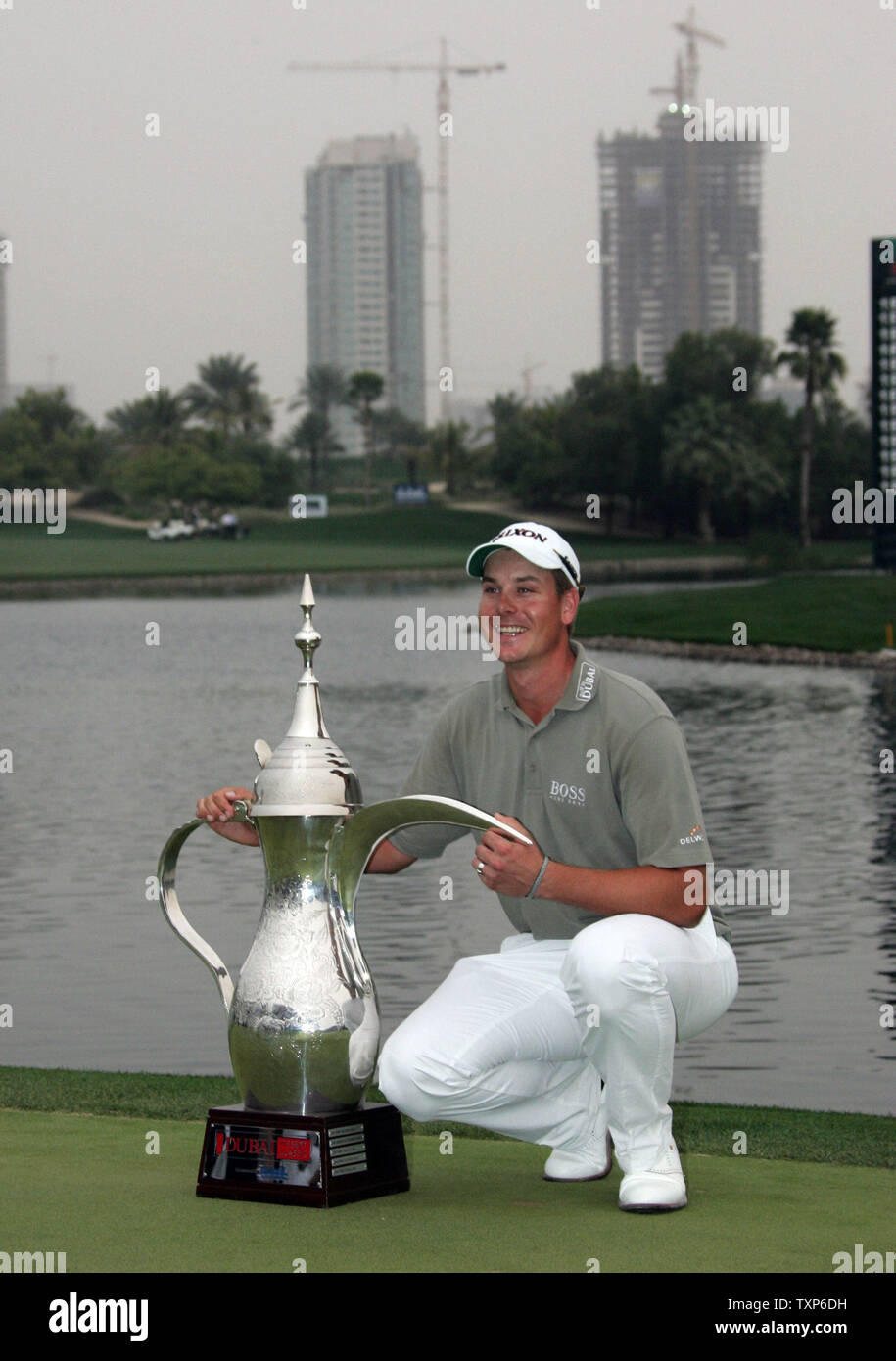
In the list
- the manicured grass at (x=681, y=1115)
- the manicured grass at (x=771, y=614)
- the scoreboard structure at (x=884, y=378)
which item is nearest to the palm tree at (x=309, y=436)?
the manicured grass at (x=771, y=614)

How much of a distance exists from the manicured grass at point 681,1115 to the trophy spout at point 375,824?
1510mm

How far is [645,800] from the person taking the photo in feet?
16.2

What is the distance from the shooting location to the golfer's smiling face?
5.18 metres

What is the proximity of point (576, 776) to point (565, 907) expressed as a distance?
38cm

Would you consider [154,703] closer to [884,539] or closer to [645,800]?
[884,539]

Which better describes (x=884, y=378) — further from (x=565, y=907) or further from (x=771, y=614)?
(x=565, y=907)

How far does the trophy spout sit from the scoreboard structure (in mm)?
41874

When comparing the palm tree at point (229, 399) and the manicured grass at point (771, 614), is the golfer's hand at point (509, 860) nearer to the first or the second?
the manicured grass at point (771, 614)

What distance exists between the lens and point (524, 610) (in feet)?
17.0

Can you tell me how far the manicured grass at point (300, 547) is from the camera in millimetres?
91625

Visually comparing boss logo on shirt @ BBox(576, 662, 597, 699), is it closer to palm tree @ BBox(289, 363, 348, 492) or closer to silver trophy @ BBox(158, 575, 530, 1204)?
silver trophy @ BBox(158, 575, 530, 1204)

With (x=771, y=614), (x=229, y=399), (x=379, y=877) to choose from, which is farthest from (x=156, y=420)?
(x=379, y=877)

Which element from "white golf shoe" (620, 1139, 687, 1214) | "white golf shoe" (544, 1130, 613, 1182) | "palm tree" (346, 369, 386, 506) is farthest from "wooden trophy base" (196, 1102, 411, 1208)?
"palm tree" (346, 369, 386, 506)
